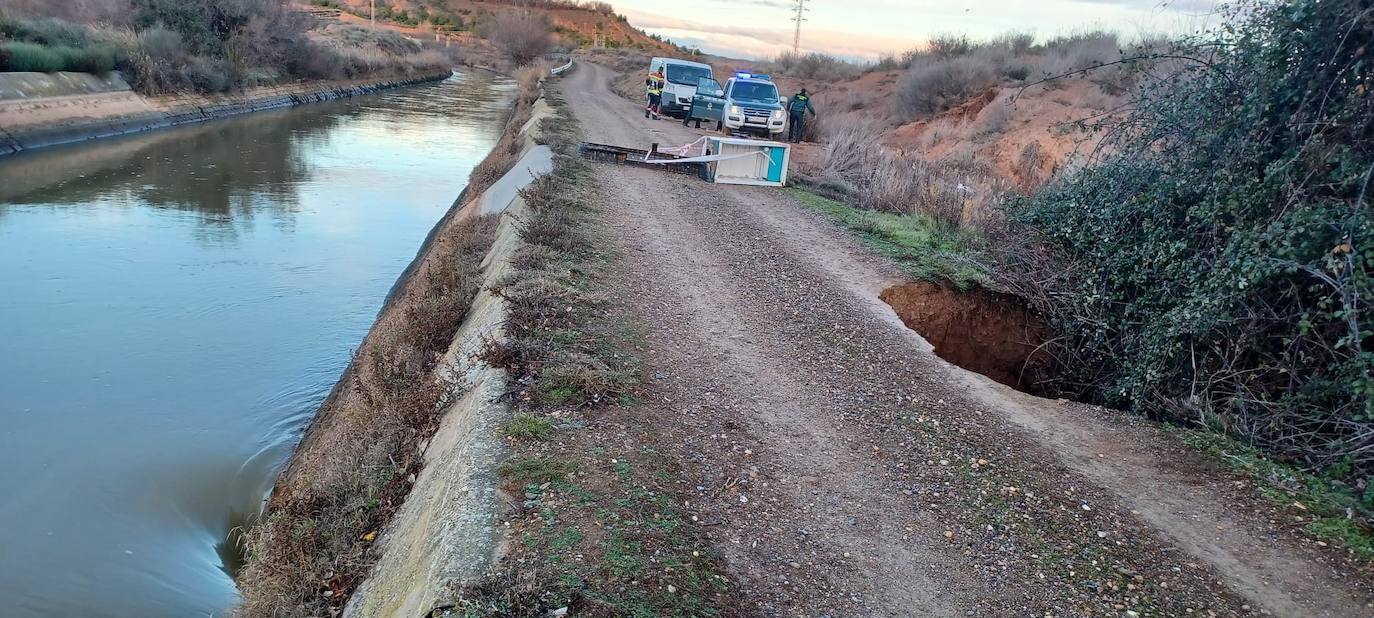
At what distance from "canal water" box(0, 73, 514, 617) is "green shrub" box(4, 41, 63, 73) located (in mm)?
2321

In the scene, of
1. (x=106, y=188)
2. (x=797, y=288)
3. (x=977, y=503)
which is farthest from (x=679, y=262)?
(x=106, y=188)

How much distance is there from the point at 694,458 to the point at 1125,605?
248 cm

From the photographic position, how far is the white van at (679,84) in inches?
1193

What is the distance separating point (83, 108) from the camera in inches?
911

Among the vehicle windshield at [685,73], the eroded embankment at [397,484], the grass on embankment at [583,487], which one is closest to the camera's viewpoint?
the grass on embankment at [583,487]

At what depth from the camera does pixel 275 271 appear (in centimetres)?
1362

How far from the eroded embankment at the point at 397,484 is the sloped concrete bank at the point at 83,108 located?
17.8 meters

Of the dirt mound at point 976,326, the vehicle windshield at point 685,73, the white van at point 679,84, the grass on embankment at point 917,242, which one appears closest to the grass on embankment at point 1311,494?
the dirt mound at point 976,326

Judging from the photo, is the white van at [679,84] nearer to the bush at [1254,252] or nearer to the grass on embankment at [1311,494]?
the bush at [1254,252]

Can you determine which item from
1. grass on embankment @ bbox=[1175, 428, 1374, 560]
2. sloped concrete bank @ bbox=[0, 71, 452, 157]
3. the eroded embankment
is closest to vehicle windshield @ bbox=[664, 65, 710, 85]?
sloped concrete bank @ bbox=[0, 71, 452, 157]

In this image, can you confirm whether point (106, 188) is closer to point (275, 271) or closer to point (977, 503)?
point (275, 271)

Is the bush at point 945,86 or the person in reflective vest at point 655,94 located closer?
the bush at point 945,86

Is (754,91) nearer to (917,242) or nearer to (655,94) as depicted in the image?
(655,94)

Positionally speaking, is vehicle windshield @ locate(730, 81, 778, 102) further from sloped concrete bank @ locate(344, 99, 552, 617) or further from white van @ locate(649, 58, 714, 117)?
sloped concrete bank @ locate(344, 99, 552, 617)
